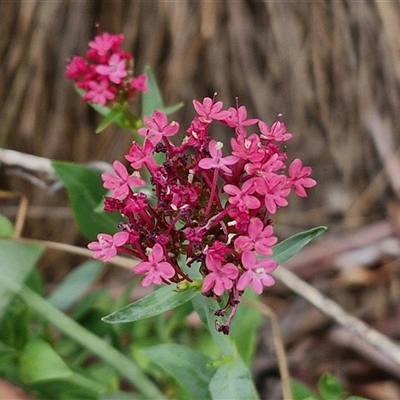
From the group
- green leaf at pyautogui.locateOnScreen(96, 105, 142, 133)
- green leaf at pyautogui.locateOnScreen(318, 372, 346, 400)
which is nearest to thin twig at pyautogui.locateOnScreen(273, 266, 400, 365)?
green leaf at pyautogui.locateOnScreen(318, 372, 346, 400)

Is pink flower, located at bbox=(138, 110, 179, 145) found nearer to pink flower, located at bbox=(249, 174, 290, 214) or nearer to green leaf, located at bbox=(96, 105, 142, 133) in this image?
pink flower, located at bbox=(249, 174, 290, 214)

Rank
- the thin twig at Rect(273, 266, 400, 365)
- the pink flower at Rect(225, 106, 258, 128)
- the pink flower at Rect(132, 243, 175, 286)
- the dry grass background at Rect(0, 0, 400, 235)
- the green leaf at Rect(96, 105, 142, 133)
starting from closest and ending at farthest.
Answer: the pink flower at Rect(132, 243, 175, 286)
the pink flower at Rect(225, 106, 258, 128)
the green leaf at Rect(96, 105, 142, 133)
the thin twig at Rect(273, 266, 400, 365)
the dry grass background at Rect(0, 0, 400, 235)

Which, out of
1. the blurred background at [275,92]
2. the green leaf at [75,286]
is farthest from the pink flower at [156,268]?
the blurred background at [275,92]

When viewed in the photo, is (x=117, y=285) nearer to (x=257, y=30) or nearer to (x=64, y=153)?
(x=64, y=153)

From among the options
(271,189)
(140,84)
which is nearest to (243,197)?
(271,189)

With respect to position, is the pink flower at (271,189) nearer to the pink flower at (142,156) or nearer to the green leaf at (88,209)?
the pink flower at (142,156)

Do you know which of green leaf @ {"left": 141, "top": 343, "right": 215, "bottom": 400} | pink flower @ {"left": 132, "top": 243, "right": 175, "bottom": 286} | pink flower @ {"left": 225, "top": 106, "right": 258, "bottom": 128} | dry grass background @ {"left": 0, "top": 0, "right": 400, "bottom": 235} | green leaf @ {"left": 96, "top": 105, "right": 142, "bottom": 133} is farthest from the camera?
dry grass background @ {"left": 0, "top": 0, "right": 400, "bottom": 235}
